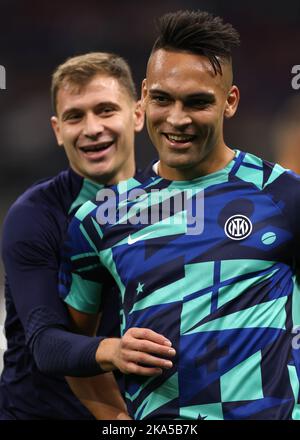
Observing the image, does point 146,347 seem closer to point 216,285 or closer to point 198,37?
point 216,285

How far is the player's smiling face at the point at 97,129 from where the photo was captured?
303cm

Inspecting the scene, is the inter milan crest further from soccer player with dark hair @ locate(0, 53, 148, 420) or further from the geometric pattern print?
soccer player with dark hair @ locate(0, 53, 148, 420)

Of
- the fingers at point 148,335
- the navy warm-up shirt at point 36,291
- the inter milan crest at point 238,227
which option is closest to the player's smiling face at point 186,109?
the inter milan crest at point 238,227

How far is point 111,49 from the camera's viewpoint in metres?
5.16

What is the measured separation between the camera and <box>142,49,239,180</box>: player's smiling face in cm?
227

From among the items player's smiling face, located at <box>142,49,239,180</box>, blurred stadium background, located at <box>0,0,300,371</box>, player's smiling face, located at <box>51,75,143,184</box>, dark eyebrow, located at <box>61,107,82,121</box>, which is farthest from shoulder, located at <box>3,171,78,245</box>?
blurred stadium background, located at <box>0,0,300,371</box>

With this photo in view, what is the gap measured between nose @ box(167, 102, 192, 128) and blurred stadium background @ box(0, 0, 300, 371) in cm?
245

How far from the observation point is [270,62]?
5461mm

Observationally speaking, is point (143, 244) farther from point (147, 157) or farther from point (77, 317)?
point (147, 157)

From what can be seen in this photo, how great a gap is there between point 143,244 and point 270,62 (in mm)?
3413

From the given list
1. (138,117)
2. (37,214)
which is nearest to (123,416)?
(37,214)

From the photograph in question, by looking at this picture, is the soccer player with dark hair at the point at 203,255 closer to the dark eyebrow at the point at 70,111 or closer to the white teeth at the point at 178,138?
the white teeth at the point at 178,138

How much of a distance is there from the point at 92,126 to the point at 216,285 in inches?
41.0

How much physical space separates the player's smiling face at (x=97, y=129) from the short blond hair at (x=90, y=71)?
0.08 feet
